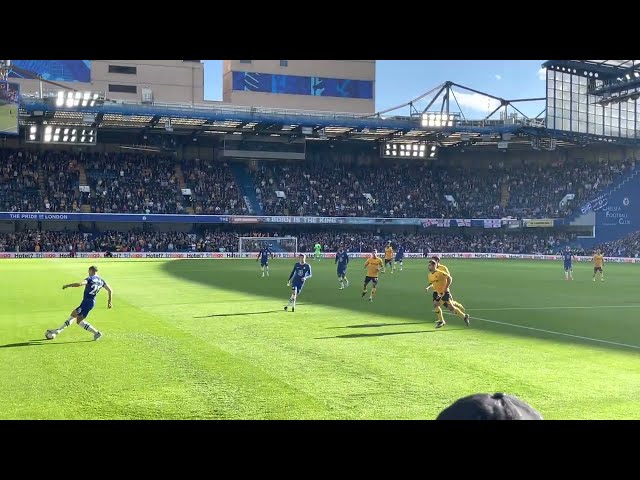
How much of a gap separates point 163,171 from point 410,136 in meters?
28.2

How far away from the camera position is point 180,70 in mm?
85750

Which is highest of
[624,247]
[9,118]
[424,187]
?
[9,118]

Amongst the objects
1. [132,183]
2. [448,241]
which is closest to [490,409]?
[132,183]

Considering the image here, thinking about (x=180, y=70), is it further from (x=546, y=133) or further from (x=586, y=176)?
(x=586, y=176)

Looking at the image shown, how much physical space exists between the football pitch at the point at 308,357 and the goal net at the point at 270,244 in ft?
137

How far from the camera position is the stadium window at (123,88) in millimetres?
82625

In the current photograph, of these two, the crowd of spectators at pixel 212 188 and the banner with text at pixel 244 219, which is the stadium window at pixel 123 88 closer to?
the crowd of spectators at pixel 212 188

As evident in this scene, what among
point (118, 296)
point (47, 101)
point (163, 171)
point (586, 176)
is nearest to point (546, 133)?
point (586, 176)

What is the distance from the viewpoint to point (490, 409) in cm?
304

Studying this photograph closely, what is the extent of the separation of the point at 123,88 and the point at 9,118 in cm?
3924

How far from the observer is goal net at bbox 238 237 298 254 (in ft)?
234

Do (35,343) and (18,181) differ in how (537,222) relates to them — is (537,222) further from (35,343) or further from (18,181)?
(35,343)

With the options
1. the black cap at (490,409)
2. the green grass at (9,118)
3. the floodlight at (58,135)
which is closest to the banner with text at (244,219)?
the floodlight at (58,135)

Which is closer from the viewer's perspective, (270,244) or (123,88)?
(270,244)
